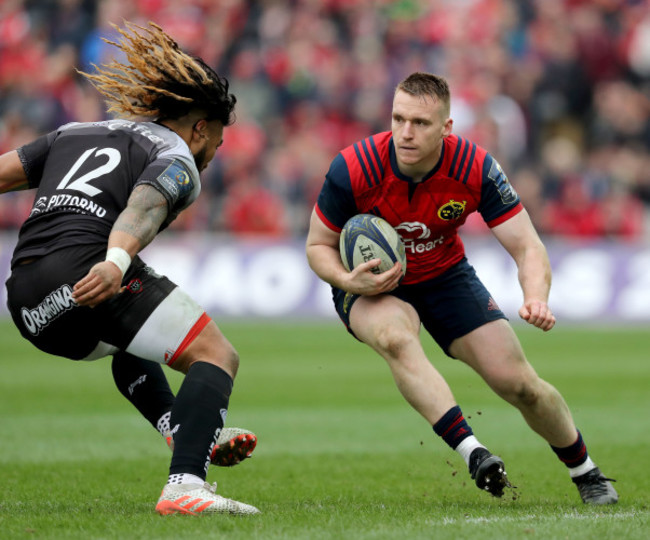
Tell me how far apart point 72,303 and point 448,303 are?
2182mm

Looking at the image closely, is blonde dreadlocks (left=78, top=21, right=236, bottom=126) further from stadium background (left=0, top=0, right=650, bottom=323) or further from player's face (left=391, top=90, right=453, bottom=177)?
stadium background (left=0, top=0, right=650, bottom=323)

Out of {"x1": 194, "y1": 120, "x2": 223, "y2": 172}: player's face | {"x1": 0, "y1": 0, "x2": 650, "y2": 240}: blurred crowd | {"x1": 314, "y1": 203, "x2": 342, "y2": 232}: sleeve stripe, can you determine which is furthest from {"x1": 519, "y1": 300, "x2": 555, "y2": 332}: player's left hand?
{"x1": 0, "y1": 0, "x2": 650, "y2": 240}: blurred crowd

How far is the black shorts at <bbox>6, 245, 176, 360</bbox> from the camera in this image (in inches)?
203

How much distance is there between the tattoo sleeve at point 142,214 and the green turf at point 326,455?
1322 millimetres

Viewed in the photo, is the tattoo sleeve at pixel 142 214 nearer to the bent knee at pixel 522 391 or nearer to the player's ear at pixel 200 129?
the player's ear at pixel 200 129

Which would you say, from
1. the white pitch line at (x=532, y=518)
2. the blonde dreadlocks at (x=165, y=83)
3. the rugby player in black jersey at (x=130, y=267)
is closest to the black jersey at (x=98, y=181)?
the rugby player in black jersey at (x=130, y=267)

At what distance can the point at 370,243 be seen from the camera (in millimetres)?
5891

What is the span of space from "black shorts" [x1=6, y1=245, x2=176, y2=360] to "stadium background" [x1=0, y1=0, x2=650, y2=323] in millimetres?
12946

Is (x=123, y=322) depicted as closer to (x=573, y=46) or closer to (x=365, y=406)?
(x=365, y=406)

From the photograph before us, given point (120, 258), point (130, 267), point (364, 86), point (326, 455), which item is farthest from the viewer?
point (364, 86)

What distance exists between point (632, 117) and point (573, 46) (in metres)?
1.76

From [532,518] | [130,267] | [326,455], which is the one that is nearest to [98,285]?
[130,267]

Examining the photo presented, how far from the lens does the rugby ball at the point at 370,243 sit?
19.3 feet

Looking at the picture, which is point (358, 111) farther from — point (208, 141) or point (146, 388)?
point (146, 388)
